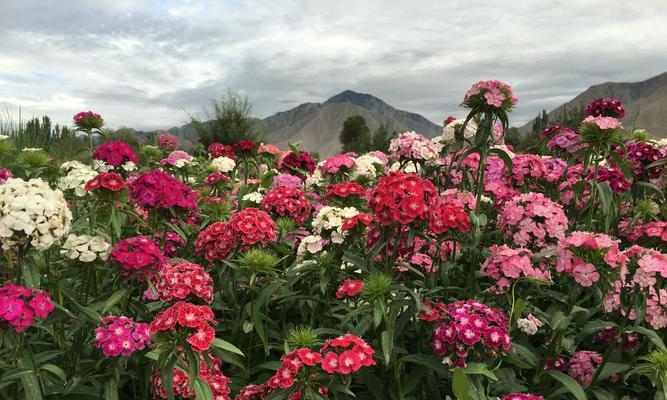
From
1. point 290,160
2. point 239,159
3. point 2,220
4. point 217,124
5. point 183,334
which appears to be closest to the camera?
point 183,334

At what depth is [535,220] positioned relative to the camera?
3.64 metres

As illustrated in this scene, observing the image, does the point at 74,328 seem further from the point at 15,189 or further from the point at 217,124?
the point at 217,124

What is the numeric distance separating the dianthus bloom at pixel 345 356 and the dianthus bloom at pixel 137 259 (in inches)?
42.8

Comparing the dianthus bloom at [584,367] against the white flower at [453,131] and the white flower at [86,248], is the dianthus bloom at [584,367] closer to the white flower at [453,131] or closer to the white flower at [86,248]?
the white flower at [453,131]

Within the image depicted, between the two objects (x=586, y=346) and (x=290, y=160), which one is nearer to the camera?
(x=586, y=346)

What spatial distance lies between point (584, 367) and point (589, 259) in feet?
2.50

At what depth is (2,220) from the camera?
268 centimetres

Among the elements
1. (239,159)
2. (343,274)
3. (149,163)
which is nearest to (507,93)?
(343,274)

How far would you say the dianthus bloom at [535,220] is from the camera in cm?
358

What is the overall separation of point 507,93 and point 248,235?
2.06 meters

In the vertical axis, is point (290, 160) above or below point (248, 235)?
above

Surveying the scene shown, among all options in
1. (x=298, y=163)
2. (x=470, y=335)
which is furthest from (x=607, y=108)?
(x=470, y=335)

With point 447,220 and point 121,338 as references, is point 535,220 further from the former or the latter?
point 121,338

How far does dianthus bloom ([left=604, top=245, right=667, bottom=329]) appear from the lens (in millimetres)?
3031
